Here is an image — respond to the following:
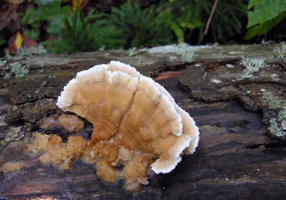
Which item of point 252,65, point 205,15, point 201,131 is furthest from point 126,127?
point 205,15

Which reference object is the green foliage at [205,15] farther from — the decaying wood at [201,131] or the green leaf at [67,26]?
the green leaf at [67,26]

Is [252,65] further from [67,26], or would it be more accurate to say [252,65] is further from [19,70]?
[19,70]

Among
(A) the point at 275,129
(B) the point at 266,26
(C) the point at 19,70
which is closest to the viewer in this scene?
(A) the point at 275,129

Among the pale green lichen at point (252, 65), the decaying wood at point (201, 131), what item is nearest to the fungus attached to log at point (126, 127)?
the decaying wood at point (201, 131)

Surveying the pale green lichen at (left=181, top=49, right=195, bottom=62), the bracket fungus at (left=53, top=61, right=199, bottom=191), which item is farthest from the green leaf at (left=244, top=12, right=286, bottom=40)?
the bracket fungus at (left=53, top=61, right=199, bottom=191)

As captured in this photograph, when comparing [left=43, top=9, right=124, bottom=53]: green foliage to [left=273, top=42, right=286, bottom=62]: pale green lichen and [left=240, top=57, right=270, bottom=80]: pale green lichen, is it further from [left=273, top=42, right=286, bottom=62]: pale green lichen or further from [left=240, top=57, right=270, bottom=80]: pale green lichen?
[left=273, top=42, right=286, bottom=62]: pale green lichen

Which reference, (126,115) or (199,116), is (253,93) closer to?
(199,116)
